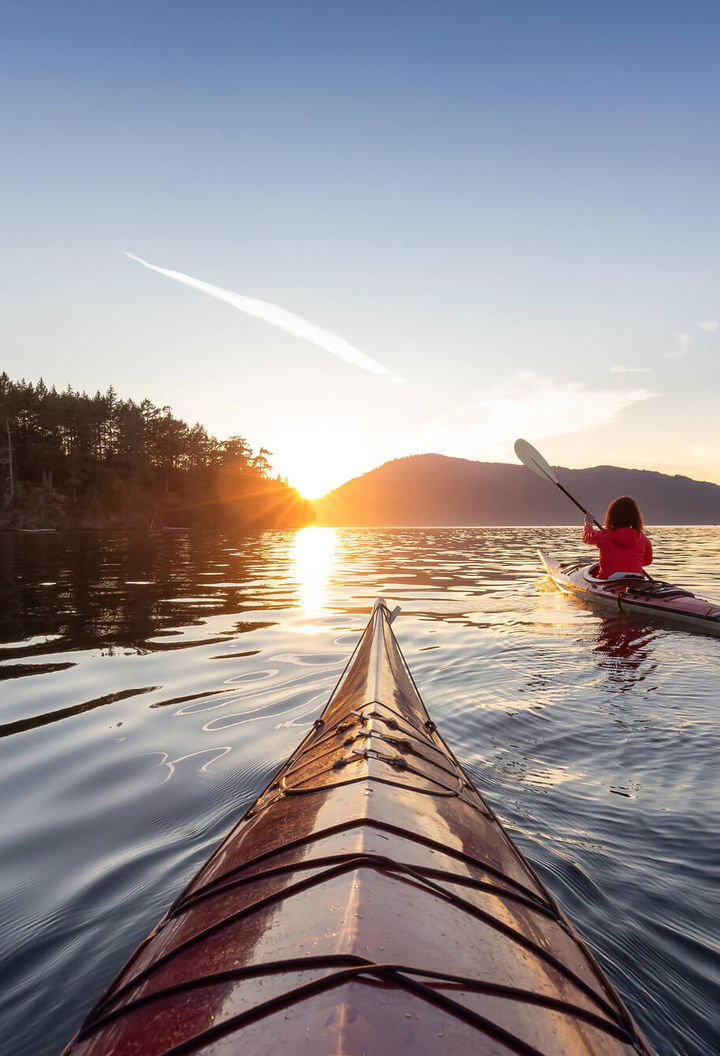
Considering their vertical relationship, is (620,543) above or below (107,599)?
above

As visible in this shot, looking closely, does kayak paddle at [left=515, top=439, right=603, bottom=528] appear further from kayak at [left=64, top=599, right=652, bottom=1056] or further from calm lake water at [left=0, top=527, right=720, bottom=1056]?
kayak at [left=64, top=599, right=652, bottom=1056]

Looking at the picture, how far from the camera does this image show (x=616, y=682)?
5.85 m

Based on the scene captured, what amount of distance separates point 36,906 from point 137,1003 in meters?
1.55

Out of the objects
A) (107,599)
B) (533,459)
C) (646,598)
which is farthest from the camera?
(533,459)

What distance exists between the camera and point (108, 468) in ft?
221

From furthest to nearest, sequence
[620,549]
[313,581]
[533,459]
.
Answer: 1. [313,581]
2. [533,459]
3. [620,549]

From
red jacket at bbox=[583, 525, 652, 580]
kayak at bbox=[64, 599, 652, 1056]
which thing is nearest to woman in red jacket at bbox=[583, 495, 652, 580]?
red jacket at bbox=[583, 525, 652, 580]

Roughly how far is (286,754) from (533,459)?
34.7 feet

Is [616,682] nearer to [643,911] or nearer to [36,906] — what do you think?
[643,911]

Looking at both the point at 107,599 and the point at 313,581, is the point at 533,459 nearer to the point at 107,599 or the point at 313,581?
the point at 313,581

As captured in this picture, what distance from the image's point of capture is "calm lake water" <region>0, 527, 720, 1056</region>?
7.34ft

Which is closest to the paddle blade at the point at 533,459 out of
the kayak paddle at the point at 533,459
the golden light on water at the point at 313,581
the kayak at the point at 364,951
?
the kayak paddle at the point at 533,459

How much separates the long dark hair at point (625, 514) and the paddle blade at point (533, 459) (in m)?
3.09

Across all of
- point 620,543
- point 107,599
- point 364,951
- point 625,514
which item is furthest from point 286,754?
point 107,599
